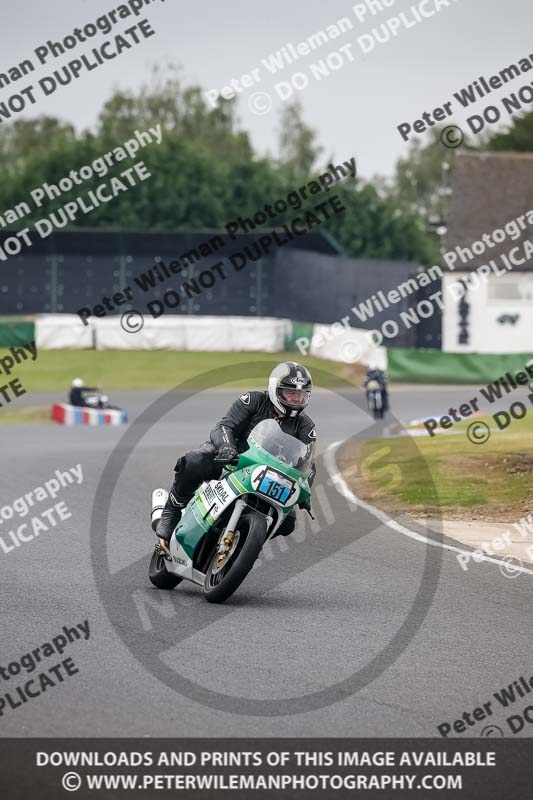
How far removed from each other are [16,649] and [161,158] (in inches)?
2561

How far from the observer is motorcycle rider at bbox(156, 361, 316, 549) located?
954cm

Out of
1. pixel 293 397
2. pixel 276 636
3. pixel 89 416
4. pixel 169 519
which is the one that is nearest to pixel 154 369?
pixel 89 416

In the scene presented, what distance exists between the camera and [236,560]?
30.2 ft

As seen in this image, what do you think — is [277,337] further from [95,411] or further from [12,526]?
[12,526]

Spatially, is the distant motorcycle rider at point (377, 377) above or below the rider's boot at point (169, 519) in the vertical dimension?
below

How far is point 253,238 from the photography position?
5069cm

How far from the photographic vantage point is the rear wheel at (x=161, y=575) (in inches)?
400

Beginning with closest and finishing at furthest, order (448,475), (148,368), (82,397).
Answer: (448,475), (82,397), (148,368)

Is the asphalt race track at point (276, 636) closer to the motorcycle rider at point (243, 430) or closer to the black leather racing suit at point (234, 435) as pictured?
the motorcycle rider at point (243, 430)

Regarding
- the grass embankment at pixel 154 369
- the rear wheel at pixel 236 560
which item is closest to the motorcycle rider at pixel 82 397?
the grass embankment at pixel 154 369

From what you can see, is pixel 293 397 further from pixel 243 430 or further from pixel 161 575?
pixel 161 575

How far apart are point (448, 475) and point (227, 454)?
874 centimetres

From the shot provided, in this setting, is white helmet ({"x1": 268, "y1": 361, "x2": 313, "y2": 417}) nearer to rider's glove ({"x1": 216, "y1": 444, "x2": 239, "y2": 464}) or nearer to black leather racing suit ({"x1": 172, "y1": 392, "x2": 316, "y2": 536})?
black leather racing suit ({"x1": 172, "y1": 392, "x2": 316, "y2": 536})

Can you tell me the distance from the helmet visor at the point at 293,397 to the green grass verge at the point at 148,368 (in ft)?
91.6
